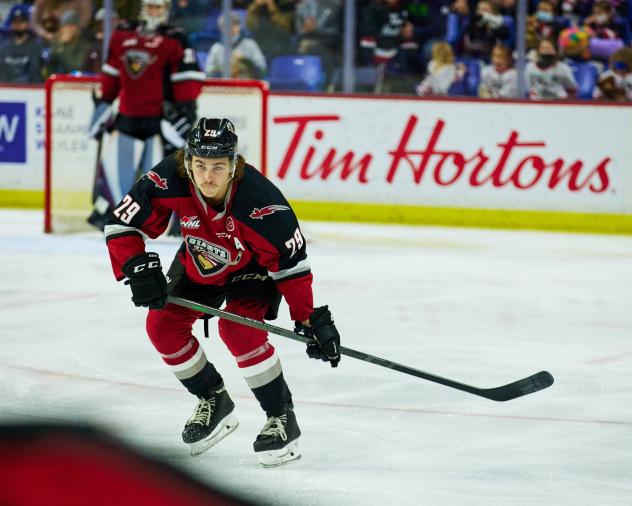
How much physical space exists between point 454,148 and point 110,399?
4732mm

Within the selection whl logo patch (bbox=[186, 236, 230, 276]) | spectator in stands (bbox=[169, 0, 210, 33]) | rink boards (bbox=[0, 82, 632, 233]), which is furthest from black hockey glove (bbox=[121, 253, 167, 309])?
spectator in stands (bbox=[169, 0, 210, 33])

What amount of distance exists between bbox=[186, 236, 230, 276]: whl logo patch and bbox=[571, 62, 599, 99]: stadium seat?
17.9 ft

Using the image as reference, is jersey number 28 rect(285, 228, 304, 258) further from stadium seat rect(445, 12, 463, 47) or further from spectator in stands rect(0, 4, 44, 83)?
spectator in stands rect(0, 4, 44, 83)

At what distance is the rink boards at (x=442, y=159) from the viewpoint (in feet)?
24.5

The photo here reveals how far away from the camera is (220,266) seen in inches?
102

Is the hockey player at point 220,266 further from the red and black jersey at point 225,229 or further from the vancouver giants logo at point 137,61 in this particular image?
the vancouver giants logo at point 137,61

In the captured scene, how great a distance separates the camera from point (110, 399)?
128 inches

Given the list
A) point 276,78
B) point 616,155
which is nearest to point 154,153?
point 276,78

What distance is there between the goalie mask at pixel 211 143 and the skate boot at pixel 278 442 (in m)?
0.58

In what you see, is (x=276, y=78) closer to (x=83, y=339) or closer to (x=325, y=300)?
(x=325, y=300)

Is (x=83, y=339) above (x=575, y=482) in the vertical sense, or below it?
below

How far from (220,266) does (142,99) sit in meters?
4.51

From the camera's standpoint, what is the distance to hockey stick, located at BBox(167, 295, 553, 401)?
2568 mm

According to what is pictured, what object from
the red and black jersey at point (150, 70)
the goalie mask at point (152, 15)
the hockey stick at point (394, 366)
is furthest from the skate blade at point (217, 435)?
the goalie mask at point (152, 15)
